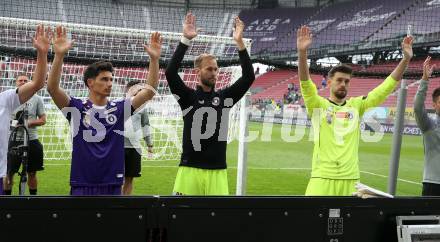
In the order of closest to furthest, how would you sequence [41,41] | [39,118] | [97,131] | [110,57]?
[41,41]
[97,131]
[39,118]
[110,57]

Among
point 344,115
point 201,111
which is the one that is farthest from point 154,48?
point 344,115

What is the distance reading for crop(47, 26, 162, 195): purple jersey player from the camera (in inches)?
136

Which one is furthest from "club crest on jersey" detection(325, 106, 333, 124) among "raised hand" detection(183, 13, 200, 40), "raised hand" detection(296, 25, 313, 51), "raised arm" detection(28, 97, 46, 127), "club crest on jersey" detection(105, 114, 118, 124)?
"raised arm" detection(28, 97, 46, 127)

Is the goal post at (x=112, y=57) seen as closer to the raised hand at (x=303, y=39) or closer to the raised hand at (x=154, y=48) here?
the raised hand at (x=303, y=39)

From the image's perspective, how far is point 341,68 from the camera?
4137 millimetres

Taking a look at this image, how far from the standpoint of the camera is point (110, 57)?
715 centimetres

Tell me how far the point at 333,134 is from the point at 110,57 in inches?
164

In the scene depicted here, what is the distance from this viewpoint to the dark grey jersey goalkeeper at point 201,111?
148 inches

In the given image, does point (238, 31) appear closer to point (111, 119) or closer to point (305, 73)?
point (305, 73)
